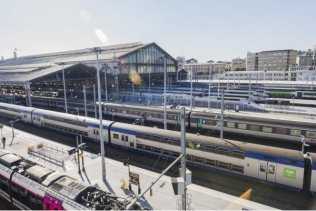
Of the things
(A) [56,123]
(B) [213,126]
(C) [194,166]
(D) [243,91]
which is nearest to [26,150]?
(A) [56,123]

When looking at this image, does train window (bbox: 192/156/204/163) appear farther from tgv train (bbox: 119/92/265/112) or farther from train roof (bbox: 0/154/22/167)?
tgv train (bbox: 119/92/265/112)

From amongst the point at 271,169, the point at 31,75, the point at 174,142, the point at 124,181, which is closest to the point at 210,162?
the point at 174,142

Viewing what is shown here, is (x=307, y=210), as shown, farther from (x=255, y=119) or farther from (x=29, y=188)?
(x=29, y=188)

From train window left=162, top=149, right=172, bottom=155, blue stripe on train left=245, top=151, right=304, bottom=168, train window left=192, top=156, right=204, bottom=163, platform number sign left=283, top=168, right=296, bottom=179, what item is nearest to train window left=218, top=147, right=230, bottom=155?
blue stripe on train left=245, top=151, right=304, bottom=168

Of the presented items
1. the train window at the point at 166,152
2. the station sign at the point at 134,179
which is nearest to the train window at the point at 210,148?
the train window at the point at 166,152

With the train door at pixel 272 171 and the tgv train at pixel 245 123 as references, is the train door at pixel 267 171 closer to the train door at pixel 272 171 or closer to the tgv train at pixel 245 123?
the train door at pixel 272 171

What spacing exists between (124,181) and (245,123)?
1750cm

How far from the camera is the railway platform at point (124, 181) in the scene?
1691 centimetres

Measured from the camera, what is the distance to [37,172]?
16.2m

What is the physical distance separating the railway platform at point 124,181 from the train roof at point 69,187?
9.58 feet

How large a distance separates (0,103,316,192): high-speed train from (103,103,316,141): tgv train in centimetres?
983

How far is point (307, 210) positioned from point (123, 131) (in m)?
18.8

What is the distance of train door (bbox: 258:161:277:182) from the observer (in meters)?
18.3

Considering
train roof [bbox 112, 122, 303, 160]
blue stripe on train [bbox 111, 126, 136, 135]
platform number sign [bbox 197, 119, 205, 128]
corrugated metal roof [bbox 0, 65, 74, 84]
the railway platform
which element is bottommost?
the railway platform
